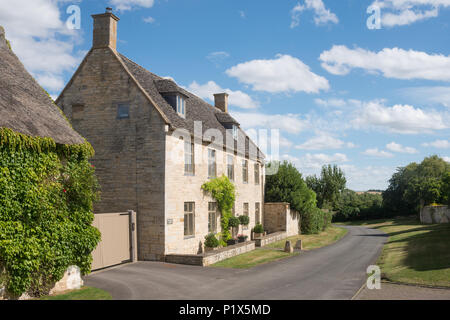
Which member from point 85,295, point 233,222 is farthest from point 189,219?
point 85,295

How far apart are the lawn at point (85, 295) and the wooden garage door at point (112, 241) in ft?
10.9

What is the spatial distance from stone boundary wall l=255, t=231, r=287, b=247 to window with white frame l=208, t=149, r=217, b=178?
5873 millimetres

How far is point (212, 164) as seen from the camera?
23719 millimetres

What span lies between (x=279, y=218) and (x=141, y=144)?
59.8 feet

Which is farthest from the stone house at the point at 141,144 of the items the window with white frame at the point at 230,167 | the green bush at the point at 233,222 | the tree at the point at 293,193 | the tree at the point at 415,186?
the tree at the point at 415,186

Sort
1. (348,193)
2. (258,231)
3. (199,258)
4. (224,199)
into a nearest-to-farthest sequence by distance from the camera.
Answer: (199,258) < (224,199) < (258,231) < (348,193)

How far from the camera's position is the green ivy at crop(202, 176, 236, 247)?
23.4m

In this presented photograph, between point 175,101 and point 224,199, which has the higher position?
point 175,101

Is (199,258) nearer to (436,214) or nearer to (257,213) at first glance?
(257,213)

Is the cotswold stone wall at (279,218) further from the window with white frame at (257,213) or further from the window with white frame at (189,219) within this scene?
the window with white frame at (189,219)

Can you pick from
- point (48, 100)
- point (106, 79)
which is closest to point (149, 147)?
point (106, 79)

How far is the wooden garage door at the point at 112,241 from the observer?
15531 millimetres

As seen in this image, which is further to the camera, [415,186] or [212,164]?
[415,186]

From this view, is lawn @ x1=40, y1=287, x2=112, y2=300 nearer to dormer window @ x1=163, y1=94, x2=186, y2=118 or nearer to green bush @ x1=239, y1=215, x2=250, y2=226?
dormer window @ x1=163, y1=94, x2=186, y2=118
